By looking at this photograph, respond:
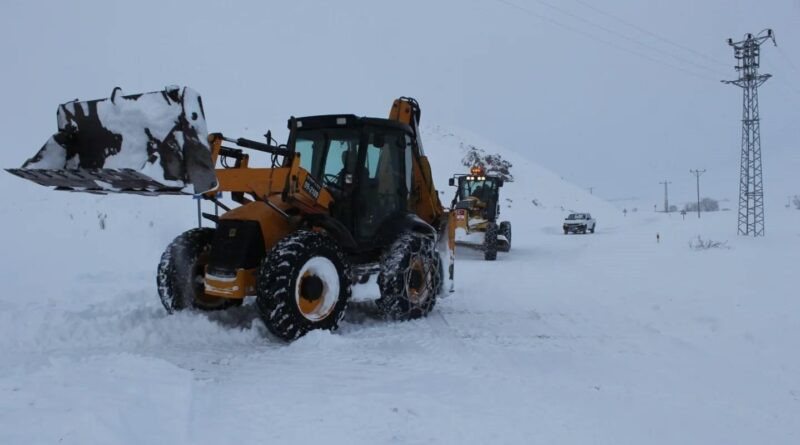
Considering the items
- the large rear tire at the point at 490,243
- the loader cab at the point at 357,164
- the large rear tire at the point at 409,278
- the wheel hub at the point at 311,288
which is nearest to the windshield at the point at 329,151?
the loader cab at the point at 357,164

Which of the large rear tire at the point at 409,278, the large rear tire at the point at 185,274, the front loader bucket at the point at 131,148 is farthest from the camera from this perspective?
the large rear tire at the point at 409,278

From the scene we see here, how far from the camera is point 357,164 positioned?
6973 millimetres

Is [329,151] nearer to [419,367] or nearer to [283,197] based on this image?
[283,197]

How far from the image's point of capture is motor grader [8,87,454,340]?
5031mm

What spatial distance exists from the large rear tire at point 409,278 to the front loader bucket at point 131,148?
2.42 metres

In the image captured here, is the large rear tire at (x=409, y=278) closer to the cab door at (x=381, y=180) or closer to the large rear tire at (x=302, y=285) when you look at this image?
the cab door at (x=381, y=180)

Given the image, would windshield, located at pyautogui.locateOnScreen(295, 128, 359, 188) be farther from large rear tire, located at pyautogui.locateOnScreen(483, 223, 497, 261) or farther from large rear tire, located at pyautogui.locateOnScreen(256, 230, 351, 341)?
large rear tire, located at pyautogui.locateOnScreen(483, 223, 497, 261)

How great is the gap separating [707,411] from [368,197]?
4237 mm

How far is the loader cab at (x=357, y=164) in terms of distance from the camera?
6965 millimetres

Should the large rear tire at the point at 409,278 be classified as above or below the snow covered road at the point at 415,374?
above

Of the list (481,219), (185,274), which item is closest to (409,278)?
(185,274)

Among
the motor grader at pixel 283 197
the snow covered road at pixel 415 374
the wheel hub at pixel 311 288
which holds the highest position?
the motor grader at pixel 283 197

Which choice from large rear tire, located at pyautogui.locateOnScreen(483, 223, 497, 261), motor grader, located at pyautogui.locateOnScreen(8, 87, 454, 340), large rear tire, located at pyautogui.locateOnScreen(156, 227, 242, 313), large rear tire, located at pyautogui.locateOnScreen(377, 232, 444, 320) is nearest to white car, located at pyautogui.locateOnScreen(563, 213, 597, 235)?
large rear tire, located at pyautogui.locateOnScreen(483, 223, 497, 261)

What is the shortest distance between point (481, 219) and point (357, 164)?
11.2 m
